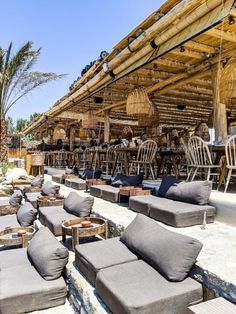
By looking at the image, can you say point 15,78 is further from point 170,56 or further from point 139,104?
point 170,56

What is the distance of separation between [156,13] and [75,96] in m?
3.52

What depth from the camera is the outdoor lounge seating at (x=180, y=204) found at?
3.09m

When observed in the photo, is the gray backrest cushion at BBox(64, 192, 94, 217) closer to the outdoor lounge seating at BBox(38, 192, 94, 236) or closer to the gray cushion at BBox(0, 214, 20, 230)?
the outdoor lounge seating at BBox(38, 192, 94, 236)

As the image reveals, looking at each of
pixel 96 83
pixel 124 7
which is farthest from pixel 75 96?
pixel 124 7

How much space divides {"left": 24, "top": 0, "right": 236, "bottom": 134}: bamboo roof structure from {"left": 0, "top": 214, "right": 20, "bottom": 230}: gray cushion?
3.09 metres

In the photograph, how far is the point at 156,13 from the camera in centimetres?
391

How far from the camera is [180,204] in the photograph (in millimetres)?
3398

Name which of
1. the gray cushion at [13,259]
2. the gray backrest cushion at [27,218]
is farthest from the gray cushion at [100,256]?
the gray backrest cushion at [27,218]

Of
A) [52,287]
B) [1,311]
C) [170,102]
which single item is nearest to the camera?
[1,311]

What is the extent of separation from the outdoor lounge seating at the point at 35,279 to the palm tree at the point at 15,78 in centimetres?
866

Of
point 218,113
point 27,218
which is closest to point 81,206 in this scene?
point 27,218

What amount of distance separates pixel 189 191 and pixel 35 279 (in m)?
1.98

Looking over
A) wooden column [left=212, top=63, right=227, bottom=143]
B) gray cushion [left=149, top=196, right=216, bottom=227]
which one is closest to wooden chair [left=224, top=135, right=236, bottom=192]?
gray cushion [left=149, top=196, right=216, bottom=227]

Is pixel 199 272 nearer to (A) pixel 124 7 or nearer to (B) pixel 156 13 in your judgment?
(B) pixel 156 13
